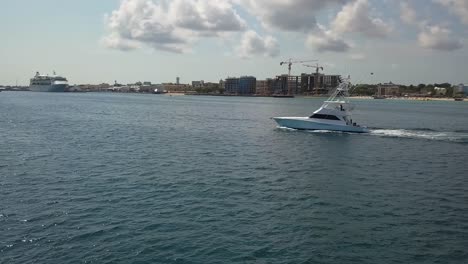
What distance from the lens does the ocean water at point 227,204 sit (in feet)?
70.4

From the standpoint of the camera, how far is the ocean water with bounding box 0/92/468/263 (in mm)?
21469

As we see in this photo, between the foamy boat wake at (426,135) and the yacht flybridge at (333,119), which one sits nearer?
the foamy boat wake at (426,135)

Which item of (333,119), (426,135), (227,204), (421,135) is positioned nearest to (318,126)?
(333,119)

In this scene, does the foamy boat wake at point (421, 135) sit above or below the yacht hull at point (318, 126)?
below

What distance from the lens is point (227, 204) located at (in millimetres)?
29266

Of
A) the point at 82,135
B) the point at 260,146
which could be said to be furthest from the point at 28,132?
the point at 260,146

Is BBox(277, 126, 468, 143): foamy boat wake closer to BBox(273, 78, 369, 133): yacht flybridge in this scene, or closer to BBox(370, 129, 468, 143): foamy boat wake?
BBox(370, 129, 468, 143): foamy boat wake

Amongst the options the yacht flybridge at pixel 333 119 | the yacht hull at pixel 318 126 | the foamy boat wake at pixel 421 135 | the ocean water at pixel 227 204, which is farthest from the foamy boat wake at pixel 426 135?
the ocean water at pixel 227 204

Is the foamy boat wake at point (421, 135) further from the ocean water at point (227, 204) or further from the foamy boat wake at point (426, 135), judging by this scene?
the ocean water at point (227, 204)

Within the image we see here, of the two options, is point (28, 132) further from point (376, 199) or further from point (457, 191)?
point (457, 191)

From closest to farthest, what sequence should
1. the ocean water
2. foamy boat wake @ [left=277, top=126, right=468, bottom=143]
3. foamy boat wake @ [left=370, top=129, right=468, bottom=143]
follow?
1. the ocean water
2. foamy boat wake @ [left=370, top=129, right=468, bottom=143]
3. foamy boat wake @ [left=277, top=126, right=468, bottom=143]

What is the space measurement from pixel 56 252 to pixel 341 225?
630 inches

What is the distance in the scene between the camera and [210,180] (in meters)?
36.7

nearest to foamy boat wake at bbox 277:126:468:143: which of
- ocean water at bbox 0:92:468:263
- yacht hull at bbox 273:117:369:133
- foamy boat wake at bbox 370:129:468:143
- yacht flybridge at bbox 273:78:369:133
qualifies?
foamy boat wake at bbox 370:129:468:143
